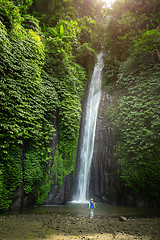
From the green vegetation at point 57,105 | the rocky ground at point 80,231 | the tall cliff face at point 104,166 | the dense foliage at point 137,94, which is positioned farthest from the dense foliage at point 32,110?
the dense foliage at point 137,94

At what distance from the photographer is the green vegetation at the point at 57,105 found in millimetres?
6371

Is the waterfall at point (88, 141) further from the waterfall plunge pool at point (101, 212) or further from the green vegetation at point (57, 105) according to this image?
the waterfall plunge pool at point (101, 212)

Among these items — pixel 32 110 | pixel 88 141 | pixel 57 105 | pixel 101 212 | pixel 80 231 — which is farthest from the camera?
pixel 88 141

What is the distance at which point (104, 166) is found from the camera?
894cm

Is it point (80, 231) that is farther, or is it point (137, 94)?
point (137, 94)

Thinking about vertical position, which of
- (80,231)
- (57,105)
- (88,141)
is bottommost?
(80,231)

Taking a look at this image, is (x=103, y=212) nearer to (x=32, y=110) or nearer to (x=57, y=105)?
(x=32, y=110)

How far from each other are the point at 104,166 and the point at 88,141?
202 cm

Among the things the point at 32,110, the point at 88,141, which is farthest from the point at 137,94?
the point at 32,110

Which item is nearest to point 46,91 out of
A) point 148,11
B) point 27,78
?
point 27,78

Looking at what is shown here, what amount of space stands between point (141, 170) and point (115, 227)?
4084 millimetres

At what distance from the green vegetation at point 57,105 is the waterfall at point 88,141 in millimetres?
861

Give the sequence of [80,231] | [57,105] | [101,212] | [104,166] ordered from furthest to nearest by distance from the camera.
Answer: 1. [104,166]
2. [57,105]
3. [101,212]
4. [80,231]

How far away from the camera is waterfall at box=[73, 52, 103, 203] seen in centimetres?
894
